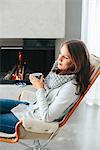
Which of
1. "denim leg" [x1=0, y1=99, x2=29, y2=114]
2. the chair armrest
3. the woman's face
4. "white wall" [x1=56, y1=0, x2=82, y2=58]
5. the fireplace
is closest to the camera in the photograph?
the chair armrest

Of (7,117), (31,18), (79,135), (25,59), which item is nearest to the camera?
(7,117)

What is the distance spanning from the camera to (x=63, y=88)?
2215 mm

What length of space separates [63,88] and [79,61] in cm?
23

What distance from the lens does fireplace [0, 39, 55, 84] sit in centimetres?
416

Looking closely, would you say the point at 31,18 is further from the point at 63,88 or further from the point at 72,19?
the point at 63,88

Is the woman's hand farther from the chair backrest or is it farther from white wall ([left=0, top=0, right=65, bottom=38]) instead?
A: white wall ([left=0, top=0, right=65, bottom=38])

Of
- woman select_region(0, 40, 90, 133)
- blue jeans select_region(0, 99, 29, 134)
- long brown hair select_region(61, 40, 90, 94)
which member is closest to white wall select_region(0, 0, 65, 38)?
blue jeans select_region(0, 99, 29, 134)

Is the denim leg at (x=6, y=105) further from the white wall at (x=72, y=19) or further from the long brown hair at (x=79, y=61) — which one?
the white wall at (x=72, y=19)

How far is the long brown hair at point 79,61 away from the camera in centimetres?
221

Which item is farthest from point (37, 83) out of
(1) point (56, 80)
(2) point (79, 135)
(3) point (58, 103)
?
(2) point (79, 135)

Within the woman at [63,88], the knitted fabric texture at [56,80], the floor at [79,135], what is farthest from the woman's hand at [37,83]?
the floor at [79,135]

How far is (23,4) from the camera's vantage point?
3.94 metres

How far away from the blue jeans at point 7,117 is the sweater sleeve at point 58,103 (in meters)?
0.28

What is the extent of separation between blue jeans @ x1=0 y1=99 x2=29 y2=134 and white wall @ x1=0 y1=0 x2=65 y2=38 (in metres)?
1.53
